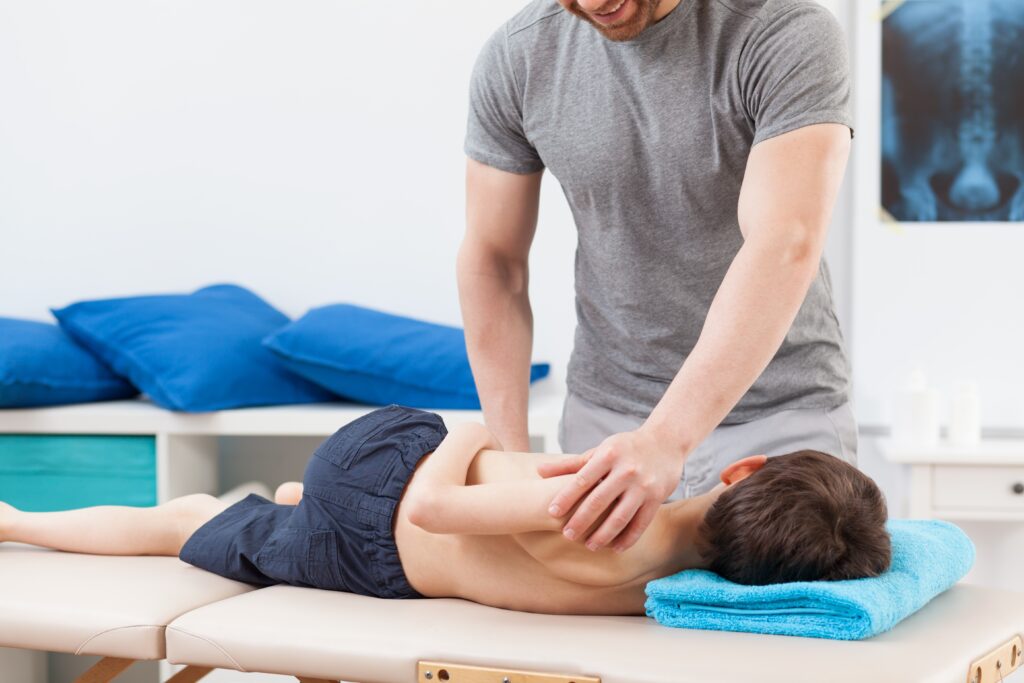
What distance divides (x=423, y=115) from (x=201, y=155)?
58 centimetres

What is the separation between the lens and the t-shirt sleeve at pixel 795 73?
1.33 m

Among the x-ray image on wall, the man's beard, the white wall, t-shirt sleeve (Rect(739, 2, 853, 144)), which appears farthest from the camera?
the white wall

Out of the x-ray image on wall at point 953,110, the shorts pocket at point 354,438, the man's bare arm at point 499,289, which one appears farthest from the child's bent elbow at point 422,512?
the x-ray image on wall at point 953,110

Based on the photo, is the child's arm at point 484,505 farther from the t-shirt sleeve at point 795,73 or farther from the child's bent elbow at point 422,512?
the t-shirt sleeve at point 795,73

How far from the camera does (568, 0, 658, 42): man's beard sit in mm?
1428

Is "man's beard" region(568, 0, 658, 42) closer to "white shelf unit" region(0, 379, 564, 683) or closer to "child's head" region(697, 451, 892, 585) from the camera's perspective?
"child's head" region(697, 451, 892, 585)

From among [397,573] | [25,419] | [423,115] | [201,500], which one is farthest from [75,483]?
[397,573]

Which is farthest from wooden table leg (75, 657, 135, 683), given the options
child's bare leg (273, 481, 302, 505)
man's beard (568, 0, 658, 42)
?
man's beard (568, 0, 658, 42)

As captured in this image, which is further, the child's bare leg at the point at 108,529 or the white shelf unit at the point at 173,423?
the white shelf unit at the point at 173,423

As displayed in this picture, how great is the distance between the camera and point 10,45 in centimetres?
301

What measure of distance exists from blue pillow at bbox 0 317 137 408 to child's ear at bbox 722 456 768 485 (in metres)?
1.63

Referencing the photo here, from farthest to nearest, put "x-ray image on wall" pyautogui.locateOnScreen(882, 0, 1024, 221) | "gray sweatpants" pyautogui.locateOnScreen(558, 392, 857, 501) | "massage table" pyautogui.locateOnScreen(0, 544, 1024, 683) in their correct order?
"x-ray image on wall" pyautogui.locateOnScreen(882, 0, 1024, 221) → "gray sweatpants" pyautogui.locateOnScreen(558, 392, 857, 501) → "massage table" pyautogui.locateOnScreen(0, 544, 1024, 683)

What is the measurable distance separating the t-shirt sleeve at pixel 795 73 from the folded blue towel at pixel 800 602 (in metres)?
0.51

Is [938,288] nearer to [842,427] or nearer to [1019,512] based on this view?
[1019,512]
